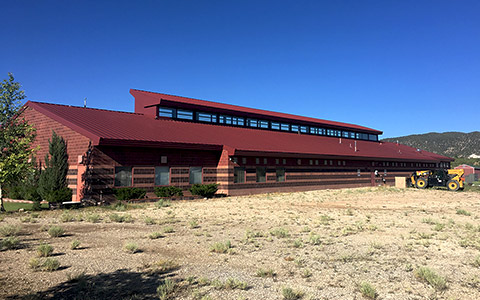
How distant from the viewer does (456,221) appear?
15.6 m

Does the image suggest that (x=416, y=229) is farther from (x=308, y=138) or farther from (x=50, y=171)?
(x=308, y=138)

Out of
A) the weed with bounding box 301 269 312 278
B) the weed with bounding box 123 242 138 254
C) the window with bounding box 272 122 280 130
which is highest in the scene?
the window with bounding box 272 122 280 130

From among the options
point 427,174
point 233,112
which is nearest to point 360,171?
point 427,174

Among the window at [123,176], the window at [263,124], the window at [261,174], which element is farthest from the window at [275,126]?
the window at [123,176]

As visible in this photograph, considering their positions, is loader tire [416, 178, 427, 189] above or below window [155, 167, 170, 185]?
below

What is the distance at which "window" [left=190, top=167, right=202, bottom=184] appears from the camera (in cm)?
2659

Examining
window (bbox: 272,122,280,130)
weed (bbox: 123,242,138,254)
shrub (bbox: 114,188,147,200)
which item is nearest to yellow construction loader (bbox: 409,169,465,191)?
window (bbox: 272,122,280,130)

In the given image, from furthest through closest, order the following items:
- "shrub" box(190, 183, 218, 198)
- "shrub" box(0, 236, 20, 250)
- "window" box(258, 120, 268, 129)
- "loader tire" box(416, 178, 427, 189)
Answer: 1. "window" box(258, 120, 268, 129)
2. "loader tire" box(416, 178, 427, 189)
3. "shrub" box(190, 183, 218, 198)
4. "shrub" box(0, 236, 20, 250)

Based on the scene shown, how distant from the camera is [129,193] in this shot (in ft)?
72.7

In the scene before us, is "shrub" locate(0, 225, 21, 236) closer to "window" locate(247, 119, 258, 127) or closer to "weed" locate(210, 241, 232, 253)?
"weed" locate(210, 241, 232, 253)

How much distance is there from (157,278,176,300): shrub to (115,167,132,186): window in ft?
55.7

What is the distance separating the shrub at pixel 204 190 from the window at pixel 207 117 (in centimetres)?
1011

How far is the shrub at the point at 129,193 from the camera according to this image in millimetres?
21781

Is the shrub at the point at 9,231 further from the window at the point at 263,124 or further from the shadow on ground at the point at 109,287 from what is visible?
the window at the point at 263,124
